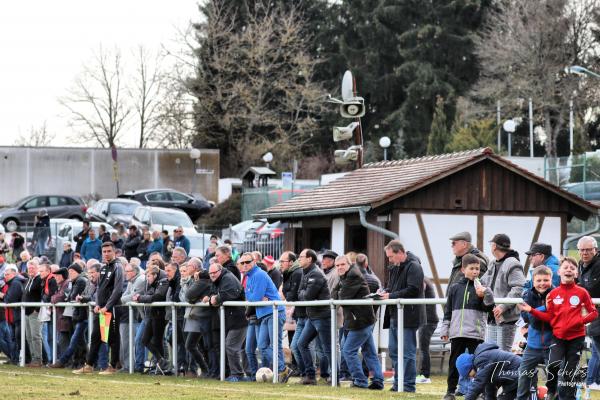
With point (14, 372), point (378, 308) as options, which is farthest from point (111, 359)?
point (378, 308)

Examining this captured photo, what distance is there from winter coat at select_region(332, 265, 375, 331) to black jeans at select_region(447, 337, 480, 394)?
2.69 metres

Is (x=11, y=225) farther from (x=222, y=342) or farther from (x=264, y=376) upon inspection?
(x=264, y=376)

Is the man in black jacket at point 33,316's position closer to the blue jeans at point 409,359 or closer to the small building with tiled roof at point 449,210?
the small building with tiled roof at point 449,210

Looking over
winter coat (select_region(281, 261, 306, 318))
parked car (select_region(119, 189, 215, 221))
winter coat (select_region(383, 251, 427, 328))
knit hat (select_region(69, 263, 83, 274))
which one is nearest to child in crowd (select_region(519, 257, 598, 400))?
winter coat (select_region(383, 251, 427, 328))

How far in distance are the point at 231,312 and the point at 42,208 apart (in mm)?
35748

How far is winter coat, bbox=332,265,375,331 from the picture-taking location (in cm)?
1647

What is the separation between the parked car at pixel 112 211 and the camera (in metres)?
48.6

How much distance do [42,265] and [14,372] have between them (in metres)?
3.11

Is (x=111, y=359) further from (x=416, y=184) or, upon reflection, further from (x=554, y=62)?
(x=554, y=62)

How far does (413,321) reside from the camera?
15500 mm

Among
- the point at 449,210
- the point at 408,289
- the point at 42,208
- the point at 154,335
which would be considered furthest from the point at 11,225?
the point at 408,289

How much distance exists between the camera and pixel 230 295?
61.6 ft

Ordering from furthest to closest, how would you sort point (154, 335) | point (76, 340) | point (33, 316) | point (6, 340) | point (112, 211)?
point (112, 211) → point (6, 340) → point (33, 316) → point (76, 340) → point (154, 335)

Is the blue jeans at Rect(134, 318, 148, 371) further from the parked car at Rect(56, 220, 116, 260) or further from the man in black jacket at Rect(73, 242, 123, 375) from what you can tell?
the parked car at Rect(56, 220, 116, 260)
